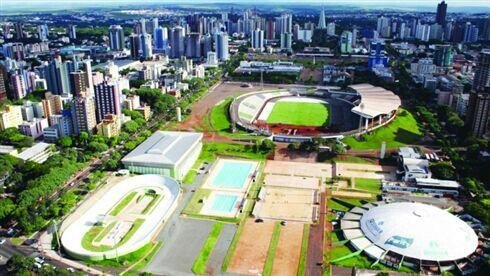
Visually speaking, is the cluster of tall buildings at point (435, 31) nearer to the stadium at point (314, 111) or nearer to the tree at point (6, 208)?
the stadium at point (314, 111)

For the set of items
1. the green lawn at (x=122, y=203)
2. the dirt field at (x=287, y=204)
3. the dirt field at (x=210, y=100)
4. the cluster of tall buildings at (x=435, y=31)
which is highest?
the cluster of tall buildings at (x=435, y=31)

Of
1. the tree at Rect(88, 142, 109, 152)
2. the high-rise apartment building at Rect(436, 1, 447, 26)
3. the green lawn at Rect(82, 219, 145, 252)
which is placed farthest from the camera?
the high-rise apartment building at Rect(436, 1, 447, 26)

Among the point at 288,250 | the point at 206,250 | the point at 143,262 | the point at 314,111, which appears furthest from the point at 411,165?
the point at 143,262

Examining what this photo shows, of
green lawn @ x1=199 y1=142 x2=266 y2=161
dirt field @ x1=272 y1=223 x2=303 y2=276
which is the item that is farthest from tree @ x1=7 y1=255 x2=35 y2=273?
green lawn @ x1=199 y1=142 x2=266 y2=161

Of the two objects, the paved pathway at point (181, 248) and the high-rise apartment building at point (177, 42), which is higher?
the high-rise apartment building at point (177, 42)

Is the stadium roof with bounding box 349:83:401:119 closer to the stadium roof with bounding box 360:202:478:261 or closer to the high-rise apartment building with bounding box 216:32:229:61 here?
the stadium roof with bounding box 360:202:478:261

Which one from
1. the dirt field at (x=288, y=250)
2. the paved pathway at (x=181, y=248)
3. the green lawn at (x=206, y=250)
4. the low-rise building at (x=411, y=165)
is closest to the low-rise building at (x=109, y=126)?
the paved pathway at (x=181, y=248)
